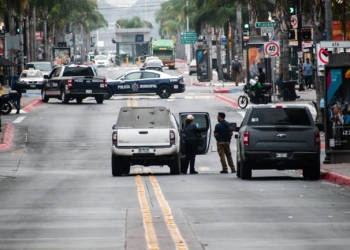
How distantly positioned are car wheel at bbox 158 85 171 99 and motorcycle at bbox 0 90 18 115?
37.5ft

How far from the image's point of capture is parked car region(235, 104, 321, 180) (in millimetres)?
20797

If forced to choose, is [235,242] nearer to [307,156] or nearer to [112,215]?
[112,215]

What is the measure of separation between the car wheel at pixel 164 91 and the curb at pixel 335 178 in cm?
3140

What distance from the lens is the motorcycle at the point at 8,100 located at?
140 feet

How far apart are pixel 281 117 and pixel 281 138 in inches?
20.5

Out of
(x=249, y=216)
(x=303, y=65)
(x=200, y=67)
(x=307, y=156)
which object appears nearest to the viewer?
(x=249, y=216)

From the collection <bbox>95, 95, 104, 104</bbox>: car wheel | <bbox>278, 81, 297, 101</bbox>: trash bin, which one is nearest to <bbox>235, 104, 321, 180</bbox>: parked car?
<bbox>278, 81, 297, 101</bbox>: trash bin

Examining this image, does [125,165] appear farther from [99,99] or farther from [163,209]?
[99,99]

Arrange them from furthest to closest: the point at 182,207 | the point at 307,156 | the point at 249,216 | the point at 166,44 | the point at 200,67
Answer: the point at 166,44 < the point at 200,67 < the point at 307,156 < the point at 182,207 < the point at 249,216

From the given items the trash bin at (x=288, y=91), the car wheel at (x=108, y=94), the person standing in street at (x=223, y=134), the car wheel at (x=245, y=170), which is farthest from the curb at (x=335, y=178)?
the car wheel at (x=108, y=94)

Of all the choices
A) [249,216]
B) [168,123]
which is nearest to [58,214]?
[249,216]

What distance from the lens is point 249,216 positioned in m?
14.2

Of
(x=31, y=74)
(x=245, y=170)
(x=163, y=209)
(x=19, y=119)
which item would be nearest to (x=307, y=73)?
(x=31, y=74)

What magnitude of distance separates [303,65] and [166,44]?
5608 centimetres
